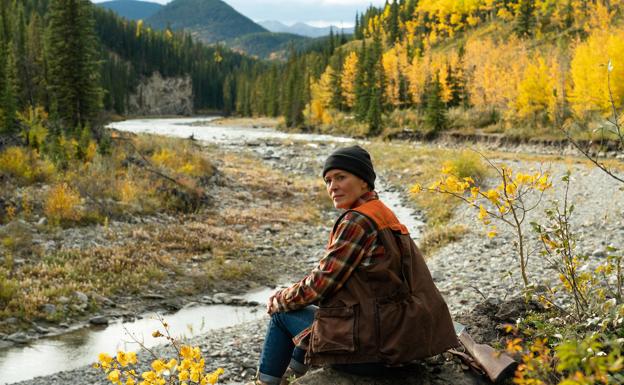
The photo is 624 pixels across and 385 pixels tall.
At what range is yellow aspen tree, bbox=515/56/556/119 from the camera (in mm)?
44156

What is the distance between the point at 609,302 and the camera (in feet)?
10.6

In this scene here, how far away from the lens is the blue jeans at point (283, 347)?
12.4 ft

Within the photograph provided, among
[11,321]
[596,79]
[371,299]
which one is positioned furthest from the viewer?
[596,79]

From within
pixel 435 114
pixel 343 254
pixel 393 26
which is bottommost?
pixel 343 254

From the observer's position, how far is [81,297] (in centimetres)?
984

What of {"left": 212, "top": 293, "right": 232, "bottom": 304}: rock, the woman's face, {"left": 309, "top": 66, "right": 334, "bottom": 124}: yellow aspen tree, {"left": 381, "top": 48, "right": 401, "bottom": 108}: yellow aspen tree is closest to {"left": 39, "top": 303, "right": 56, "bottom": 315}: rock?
{"left": 212, "top": 293, "right": 232, "bottom": 304}: rock

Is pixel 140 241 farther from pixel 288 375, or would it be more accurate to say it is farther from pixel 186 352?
pixel 186 352

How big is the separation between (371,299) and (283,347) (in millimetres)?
980

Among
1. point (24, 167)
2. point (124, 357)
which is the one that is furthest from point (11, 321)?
point (24, 167)

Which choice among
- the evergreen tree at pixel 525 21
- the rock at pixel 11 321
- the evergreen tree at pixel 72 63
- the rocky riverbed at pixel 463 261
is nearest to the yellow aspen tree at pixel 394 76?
the evergreen tree at pixel 525 21

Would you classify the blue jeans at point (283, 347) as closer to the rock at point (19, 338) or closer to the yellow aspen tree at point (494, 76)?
the rock at point (19, 338)

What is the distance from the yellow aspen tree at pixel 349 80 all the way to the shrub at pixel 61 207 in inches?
2396

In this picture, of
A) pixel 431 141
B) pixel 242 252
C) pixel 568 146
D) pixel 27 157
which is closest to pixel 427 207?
pixel 242 252

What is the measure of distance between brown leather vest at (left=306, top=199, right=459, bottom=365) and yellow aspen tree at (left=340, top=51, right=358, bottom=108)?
2776 inches
